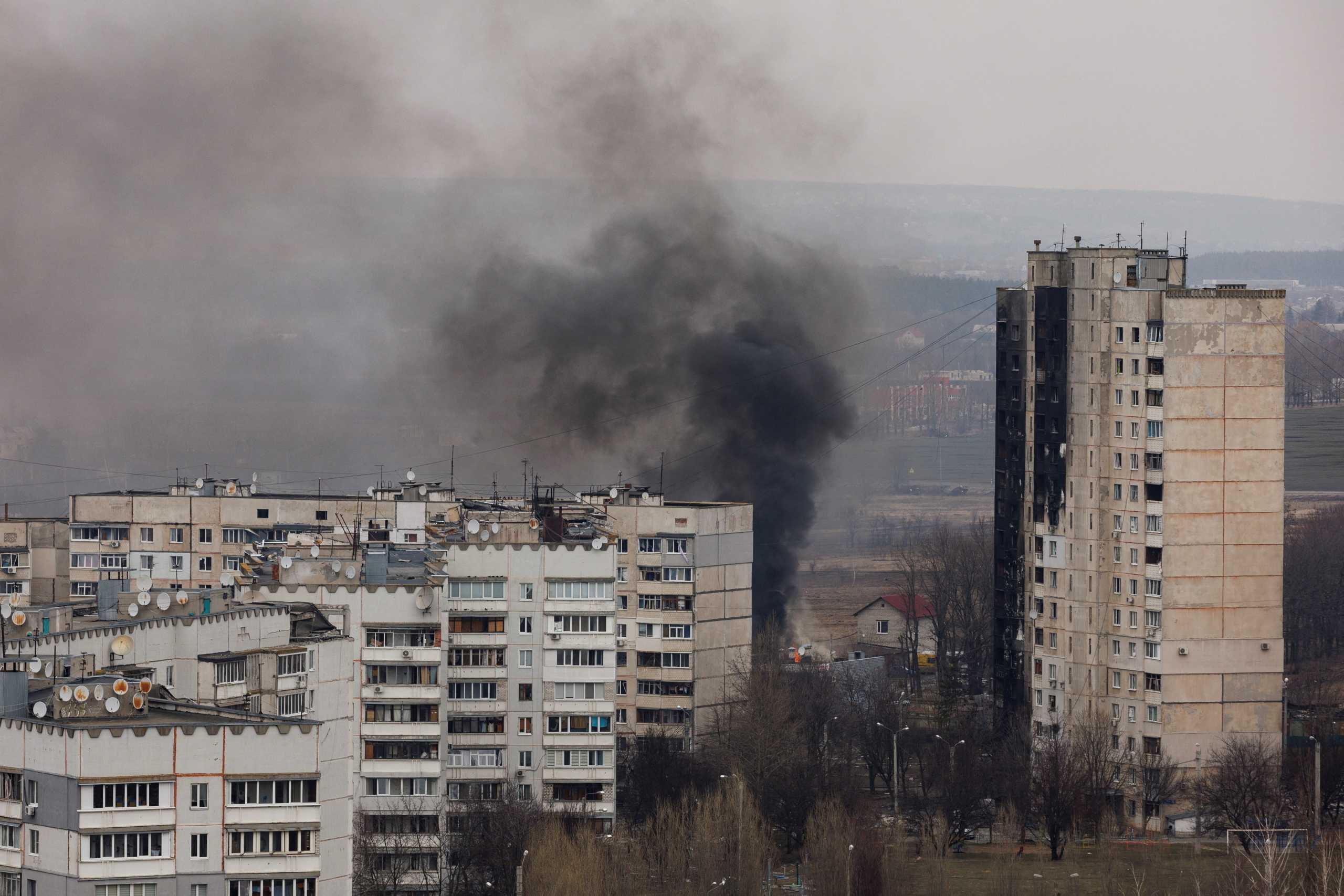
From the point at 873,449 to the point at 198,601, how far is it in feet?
388

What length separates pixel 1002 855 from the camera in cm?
4841

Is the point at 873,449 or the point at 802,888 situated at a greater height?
the point at 873,449

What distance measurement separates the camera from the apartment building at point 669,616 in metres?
55.9

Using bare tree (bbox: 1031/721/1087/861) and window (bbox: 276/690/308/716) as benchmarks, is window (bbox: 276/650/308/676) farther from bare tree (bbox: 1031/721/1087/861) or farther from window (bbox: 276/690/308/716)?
bare tree (bbox: 1031/721/1087/861)

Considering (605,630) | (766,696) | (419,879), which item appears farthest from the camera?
(766,696)

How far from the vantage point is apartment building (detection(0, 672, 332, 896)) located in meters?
26.6

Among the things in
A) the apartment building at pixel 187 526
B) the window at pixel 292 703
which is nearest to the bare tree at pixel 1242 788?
the apartment building at pixel 187 526

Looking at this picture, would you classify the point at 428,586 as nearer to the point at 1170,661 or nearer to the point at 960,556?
the point at 1170,661

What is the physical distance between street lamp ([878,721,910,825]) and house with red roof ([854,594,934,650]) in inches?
921

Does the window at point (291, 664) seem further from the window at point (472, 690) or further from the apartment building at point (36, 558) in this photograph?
the apartment building at point (36, 558)

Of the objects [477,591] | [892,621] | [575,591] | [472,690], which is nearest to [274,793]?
[477,591]

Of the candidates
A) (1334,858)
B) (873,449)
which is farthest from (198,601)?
(873,449)

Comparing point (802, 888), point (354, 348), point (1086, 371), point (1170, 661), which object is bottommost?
point (802, 888)

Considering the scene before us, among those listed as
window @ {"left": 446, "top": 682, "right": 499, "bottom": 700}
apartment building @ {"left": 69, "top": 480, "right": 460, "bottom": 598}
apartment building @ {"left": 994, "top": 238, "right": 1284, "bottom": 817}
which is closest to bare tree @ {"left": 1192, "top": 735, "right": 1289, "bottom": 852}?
apartment building @ {"left": 994, "top": 238, "right": 1284, "bottom": 817}
